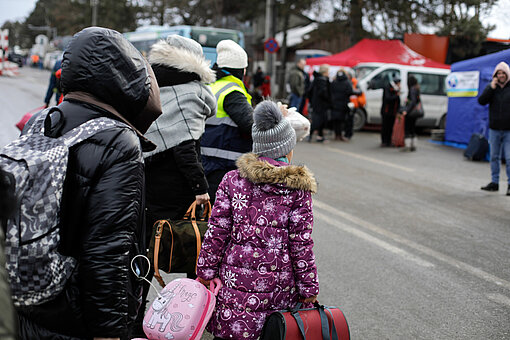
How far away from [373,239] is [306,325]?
3.76m

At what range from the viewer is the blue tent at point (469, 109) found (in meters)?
12.7

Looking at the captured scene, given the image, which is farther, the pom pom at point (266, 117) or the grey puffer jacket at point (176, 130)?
the grey puffer jacket at point (176, 130)

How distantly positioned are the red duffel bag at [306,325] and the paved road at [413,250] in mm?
1222

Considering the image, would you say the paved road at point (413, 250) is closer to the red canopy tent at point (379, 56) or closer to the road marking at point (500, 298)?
the road marking at point (500, 298)

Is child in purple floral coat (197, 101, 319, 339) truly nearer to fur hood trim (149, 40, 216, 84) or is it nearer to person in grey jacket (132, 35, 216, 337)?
person in grey jacket (132, 35, 216, 337)

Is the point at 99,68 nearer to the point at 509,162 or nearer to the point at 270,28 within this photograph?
the point at 509,162

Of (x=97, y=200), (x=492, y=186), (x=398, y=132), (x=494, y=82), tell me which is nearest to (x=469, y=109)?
(x=398, y=132)

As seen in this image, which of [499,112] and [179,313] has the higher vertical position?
[499,112]

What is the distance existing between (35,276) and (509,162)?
8240mm

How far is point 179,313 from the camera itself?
260 centimetres

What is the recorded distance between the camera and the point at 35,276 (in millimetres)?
1630

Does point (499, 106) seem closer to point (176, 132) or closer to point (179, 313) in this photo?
point (176, 132)

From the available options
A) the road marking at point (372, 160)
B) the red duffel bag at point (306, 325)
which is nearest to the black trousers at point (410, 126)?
the road marking at point (372, 160)

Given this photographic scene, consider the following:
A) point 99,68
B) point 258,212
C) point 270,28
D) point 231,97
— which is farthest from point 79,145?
point 270,28
